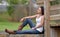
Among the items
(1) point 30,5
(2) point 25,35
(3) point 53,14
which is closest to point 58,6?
(3) point 53,14

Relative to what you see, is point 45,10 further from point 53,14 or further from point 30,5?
point 30,5

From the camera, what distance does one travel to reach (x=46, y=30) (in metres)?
5.03

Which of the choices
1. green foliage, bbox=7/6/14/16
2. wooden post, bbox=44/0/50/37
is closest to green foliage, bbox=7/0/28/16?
green foliage, bbox=7/6/14/16

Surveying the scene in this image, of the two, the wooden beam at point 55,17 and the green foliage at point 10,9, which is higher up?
the wooden beam at point 55,17

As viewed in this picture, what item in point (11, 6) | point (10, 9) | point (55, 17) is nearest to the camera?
point (55, 17)

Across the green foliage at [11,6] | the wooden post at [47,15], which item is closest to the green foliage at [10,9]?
the green foliage at [11,6]

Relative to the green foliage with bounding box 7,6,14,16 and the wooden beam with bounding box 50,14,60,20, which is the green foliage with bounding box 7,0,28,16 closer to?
the green foliage with bounding box 7,6,14,16

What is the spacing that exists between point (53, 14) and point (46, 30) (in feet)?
1.18

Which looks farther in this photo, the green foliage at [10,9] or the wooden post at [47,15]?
the green foliage at [10,9]

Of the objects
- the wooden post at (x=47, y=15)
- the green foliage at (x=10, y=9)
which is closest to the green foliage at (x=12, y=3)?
the green foliage at (x=10, y=9)

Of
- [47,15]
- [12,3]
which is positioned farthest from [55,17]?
[12,3]

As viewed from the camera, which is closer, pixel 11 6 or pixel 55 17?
pixel 55 17

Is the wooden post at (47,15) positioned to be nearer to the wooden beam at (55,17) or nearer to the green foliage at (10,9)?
the wooden beam at (55,17)

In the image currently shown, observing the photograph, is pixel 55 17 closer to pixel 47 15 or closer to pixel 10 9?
pixel 47 15
